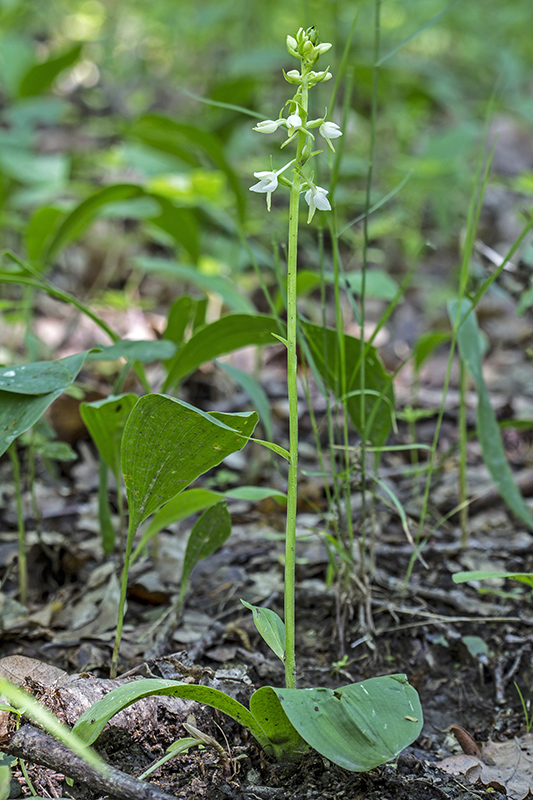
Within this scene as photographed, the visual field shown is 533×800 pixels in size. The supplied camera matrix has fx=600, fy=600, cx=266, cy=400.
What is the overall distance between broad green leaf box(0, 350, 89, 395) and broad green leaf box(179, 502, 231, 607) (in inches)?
14.0

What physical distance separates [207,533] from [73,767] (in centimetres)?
47

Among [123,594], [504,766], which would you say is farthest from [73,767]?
[504,766]

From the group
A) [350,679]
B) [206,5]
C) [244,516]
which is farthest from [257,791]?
[206,5]

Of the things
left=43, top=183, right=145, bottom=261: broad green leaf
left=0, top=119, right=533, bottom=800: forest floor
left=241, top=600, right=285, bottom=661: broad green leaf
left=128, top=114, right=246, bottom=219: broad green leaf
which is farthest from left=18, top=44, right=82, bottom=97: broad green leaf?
left=241, top=600, right=285, bottom=661: broad green leaf

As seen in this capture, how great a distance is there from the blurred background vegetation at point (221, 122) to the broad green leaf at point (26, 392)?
959 millimetres

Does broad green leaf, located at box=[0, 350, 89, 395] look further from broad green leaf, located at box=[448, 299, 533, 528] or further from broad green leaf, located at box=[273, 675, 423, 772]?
broad green leaf, located at box=[448, 299, 533, 528]

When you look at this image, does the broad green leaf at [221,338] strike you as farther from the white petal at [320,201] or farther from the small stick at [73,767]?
the small stick at [73,767]

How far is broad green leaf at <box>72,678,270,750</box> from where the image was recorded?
0.75 meters

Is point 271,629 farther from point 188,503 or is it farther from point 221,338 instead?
point 221,338

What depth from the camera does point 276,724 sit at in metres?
0.85

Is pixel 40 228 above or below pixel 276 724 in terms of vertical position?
above

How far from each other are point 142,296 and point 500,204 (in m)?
2.47

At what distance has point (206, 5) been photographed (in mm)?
4930

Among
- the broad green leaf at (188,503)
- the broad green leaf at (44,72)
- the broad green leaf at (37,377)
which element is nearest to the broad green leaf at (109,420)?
the broad green leaf at (37,377)
